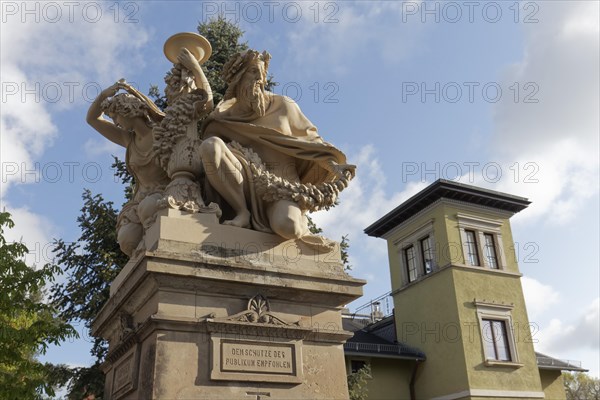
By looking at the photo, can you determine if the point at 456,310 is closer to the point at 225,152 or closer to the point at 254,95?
the point at 254,95

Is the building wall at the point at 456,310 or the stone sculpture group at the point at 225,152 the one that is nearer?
the stone sculpture group at the point at 225,152

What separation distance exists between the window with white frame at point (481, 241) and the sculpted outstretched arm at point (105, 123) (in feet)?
78.4

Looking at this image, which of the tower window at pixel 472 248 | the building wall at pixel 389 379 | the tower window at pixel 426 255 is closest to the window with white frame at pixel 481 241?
the tower window at pixel 472 248

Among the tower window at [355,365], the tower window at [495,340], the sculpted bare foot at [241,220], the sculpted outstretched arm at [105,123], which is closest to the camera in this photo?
the sculpted bare foot at [241,220]

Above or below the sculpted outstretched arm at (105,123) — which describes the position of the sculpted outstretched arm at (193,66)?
above

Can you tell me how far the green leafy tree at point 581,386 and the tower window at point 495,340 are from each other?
2408 cm

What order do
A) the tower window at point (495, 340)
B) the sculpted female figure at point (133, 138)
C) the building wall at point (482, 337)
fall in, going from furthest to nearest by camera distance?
the tower window at point (495, 340), the building wall at point (482, 337), the sculpted female figure at point (133, 138)

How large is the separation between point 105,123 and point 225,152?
5.77 feet

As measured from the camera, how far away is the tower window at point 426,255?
29.3 m

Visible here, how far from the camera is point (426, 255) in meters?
29.8

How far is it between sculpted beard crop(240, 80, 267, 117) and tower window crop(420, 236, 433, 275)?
24.3 m

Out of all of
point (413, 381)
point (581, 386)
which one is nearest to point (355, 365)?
point (413, 381)

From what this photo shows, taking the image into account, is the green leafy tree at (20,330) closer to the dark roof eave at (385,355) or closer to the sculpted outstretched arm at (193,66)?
the sculpted outstretched arm at (193,66)

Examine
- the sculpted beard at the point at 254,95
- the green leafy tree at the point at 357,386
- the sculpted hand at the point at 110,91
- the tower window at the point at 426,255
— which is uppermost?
the tower window at the point at 426,255
